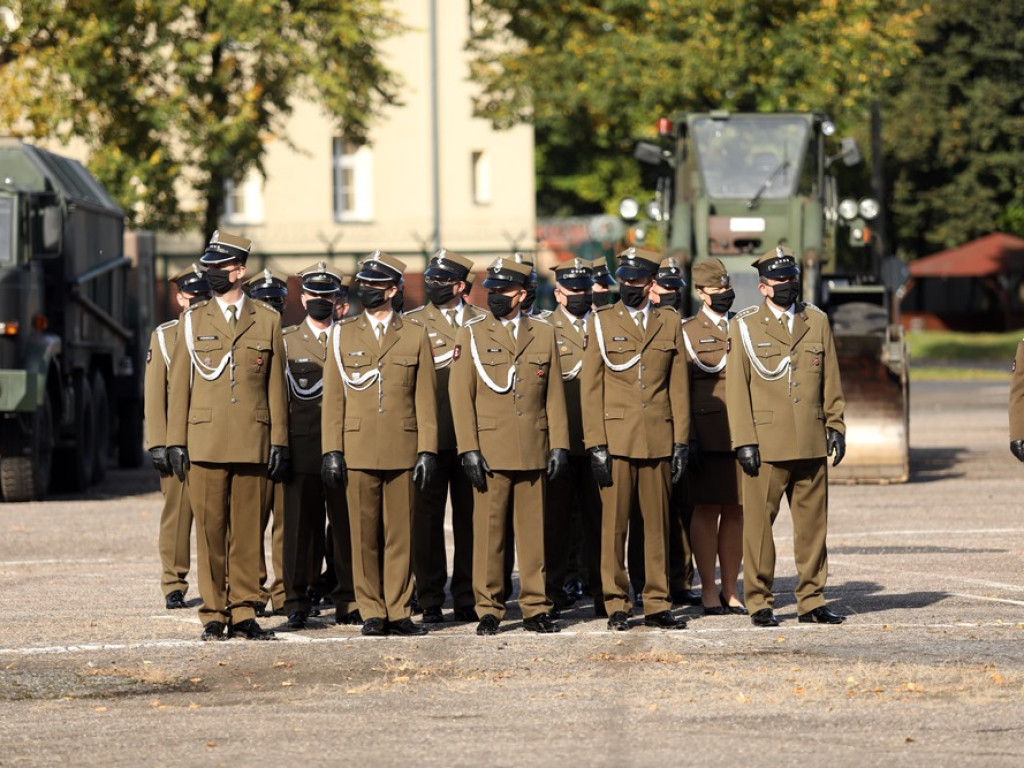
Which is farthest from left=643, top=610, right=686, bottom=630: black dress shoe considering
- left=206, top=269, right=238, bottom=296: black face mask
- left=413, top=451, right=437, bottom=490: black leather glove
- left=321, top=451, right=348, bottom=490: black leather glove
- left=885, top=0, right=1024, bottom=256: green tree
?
left=885, top=0, right=1024, bottom=256: green tree

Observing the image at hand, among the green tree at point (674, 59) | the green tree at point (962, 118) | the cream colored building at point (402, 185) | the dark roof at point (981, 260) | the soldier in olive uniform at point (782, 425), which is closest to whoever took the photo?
the soldier in olive uniform at point (782, 425)

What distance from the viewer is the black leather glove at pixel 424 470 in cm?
1134

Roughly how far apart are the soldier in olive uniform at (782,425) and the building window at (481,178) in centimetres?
3888

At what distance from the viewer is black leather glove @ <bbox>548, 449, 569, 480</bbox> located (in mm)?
11477

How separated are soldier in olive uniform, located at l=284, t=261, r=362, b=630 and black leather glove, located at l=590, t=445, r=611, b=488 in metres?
1.41

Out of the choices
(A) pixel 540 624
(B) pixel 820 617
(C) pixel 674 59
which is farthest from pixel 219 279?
(C) pixel 674 59

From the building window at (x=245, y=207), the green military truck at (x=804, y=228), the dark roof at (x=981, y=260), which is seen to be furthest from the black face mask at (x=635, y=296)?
the dark roof at (x=981, y=260)

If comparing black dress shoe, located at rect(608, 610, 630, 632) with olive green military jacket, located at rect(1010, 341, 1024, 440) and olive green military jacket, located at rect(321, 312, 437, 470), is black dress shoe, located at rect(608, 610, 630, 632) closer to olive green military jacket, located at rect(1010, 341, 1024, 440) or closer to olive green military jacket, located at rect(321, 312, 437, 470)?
olive green military jacket, located at rect(321, 312, 437, 470)

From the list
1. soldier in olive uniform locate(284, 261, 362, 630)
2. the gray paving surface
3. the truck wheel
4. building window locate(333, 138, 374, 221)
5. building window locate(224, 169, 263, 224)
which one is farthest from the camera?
building window locate(333, 138, 374, 221)

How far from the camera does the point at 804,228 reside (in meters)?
21.9

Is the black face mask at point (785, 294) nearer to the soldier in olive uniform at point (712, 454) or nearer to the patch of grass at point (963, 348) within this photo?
the soldier in olive uniform at point (712, 454)

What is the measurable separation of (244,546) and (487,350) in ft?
5.35

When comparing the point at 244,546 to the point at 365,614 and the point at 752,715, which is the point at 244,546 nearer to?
the point at 365,614

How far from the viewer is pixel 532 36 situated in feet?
132
